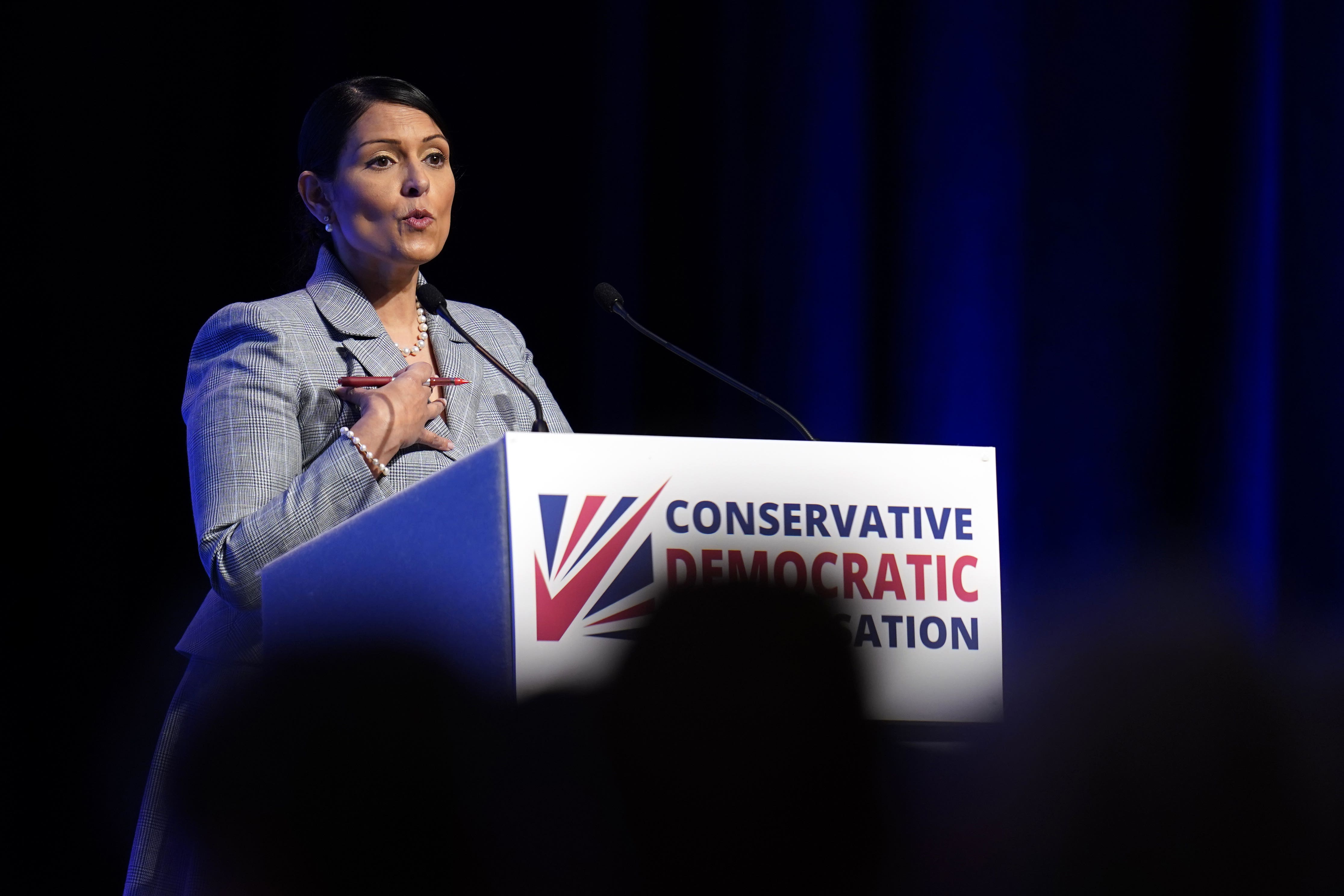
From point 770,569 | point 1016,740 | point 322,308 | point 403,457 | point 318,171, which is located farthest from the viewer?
point 318,171

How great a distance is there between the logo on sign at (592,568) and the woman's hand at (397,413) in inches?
16.0

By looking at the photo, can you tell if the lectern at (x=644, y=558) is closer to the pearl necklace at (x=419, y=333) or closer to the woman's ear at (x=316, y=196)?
the pearl necklace at (x=419, y=333)

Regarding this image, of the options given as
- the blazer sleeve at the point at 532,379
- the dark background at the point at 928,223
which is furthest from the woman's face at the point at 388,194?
the dark background at the point at 928,223

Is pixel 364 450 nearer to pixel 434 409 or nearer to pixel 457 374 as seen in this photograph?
pixel 434 409

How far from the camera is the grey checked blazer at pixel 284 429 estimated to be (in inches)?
49.8

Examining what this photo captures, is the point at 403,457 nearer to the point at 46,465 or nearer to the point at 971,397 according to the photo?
the point at 46,465

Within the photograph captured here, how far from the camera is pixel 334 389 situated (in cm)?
145

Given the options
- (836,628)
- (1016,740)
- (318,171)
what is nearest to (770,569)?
(836,628)

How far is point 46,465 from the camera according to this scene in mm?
2266

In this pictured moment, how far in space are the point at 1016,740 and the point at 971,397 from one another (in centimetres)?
179

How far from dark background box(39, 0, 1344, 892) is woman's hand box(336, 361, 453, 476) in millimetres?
1106

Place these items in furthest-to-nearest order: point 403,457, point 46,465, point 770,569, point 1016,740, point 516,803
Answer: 1. point 46,465
2. point 403,457
3. point 770,569
4. point 1016,740
5. point 516,803

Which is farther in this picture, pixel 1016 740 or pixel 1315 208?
pixel 1315 208

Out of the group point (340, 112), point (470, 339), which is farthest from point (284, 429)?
point (340, 112)
